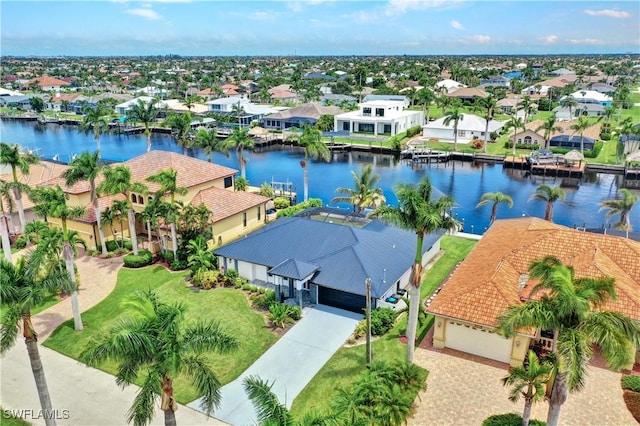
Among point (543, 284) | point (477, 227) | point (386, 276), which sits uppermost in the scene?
point (543, 284)

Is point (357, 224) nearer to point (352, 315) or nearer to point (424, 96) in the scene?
point (352, 315)

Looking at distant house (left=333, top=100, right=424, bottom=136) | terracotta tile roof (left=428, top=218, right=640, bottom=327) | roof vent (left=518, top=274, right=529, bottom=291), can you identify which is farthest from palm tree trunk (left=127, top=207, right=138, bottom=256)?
distant house (left=333, top=100, right=424, bottom=136)

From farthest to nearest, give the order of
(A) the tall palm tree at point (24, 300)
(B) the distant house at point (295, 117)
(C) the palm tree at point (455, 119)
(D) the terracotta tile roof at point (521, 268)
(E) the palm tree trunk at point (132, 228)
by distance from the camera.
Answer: (B) the distant house at point (295, 117)
(C) the palm tree at point (455, 119)
(E) the palm tree trunk at point (132, 228)
(D) the terracotta tile roof at point (521, 268)
(A) the tall palm tree at point (24, 300)

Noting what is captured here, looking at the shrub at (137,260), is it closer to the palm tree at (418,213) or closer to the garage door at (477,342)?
the palm tree at (418,213)

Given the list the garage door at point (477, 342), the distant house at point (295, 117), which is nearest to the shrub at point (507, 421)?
the garage door at point (477, 342)

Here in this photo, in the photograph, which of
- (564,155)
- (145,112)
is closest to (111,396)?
(145,112)

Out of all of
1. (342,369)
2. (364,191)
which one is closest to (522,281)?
(342,369)
